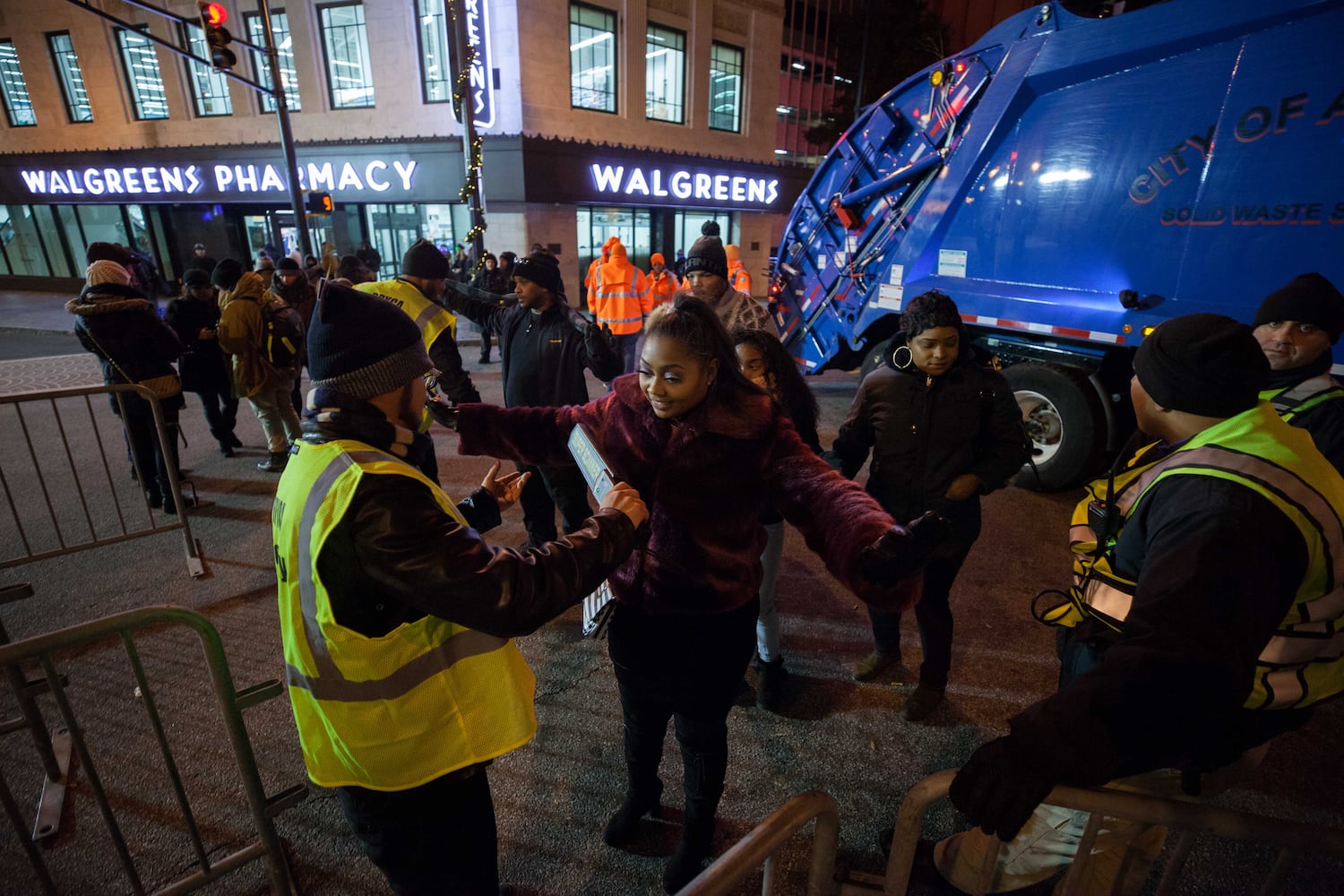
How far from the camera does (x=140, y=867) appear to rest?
2.27 meters

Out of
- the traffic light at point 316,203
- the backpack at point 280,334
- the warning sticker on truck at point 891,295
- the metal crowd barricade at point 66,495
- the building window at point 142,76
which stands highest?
the building window at point 142,76

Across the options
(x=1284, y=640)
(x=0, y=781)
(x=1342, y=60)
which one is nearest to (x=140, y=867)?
(x=0, y=781)

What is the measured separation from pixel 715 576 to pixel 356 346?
1.11m

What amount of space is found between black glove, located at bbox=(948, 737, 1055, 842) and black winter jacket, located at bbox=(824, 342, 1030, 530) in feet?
5.38

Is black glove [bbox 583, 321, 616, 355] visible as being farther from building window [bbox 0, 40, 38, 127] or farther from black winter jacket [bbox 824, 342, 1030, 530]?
building window [bbox 0, 40, 38, 127]

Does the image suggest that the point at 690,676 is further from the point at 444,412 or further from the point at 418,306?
the point at 418,306

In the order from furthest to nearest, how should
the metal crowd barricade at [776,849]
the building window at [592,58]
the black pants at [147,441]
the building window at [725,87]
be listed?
the building window at [725,87] → the building window at [592,58] → the black pants at [147,441] → the metal crowd barricade at [776,849]

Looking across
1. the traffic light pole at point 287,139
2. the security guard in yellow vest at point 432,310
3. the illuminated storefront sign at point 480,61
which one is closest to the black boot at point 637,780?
the security guard in yellow vest at point 432,310

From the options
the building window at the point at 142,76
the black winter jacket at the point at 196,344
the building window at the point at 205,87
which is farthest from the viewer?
the building window at the point at 142,76

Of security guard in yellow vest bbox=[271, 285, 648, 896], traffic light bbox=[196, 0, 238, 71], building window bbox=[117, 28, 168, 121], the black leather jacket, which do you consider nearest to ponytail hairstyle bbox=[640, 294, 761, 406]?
security guard in yellow vest bbox=[271, 285, 648, 896]

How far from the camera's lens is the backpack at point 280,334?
5.53 m

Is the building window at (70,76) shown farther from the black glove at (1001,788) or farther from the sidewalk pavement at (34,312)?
the black glove at (1001,788)

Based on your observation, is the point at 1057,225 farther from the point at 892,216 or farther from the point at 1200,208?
the point at 892,216

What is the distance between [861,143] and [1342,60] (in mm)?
3921
